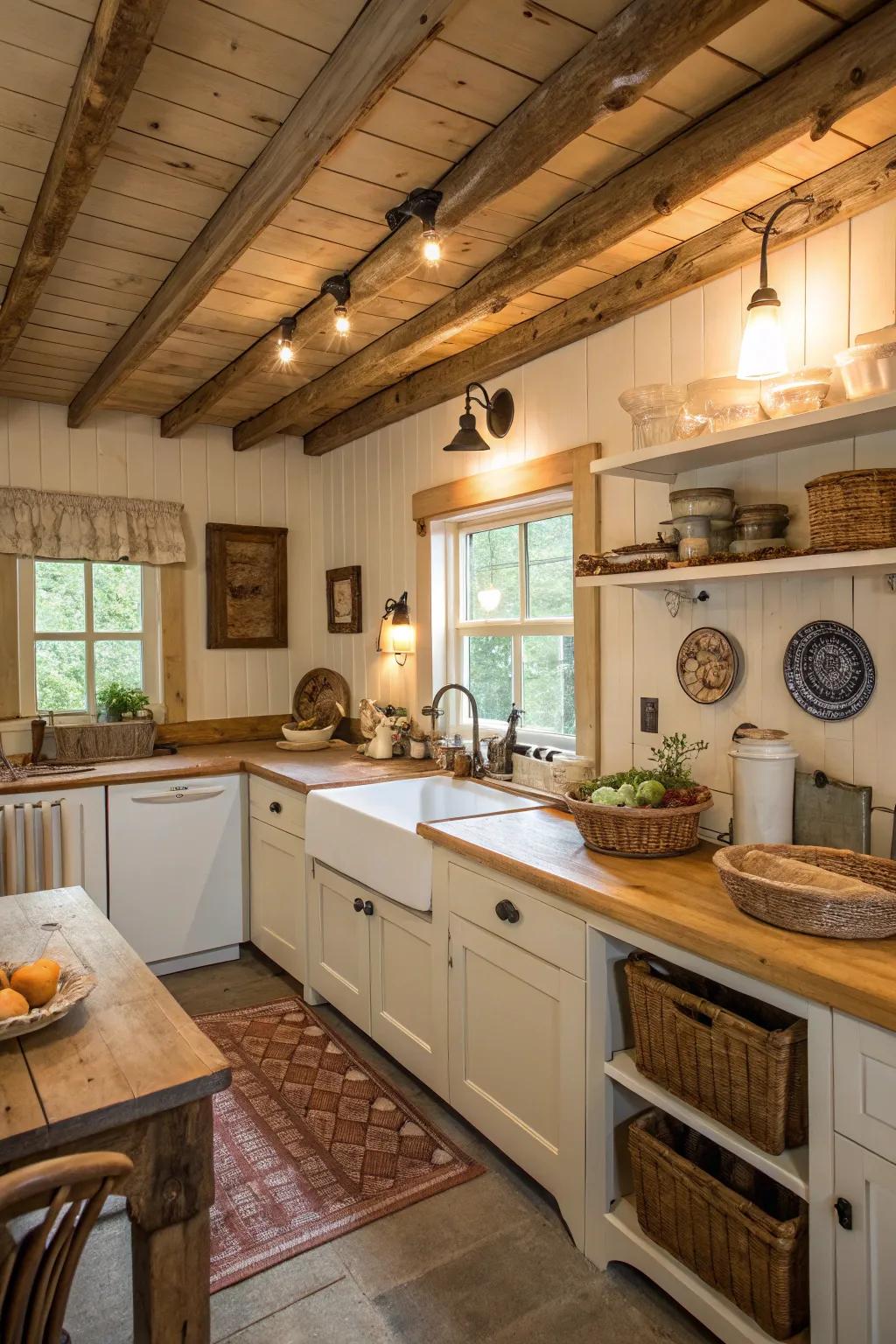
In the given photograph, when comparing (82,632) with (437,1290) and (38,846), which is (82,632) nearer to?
(38,846)

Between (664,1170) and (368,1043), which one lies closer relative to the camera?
(664,1170)

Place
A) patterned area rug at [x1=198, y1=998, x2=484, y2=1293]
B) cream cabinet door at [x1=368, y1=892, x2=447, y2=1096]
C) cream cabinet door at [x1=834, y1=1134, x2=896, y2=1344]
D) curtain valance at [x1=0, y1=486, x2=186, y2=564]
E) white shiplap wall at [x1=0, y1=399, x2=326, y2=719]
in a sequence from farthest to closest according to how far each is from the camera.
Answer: white shiplap wall at [x1=0, y1=399, x2=326, y2=719], curtain valance at [x1=0, y1=486, x2=186, y2=564], cream cabinet door at [x1=368, y1=892, x2=447, y2=1096], patterned area rug at [x1=198, y1=998, x2=484, y2=1293], cream cabinet door at [x1=834, y1=1134, x2=896, y2=1344]

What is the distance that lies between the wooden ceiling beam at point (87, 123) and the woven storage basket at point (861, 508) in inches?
58.2

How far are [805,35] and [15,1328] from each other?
7.42ft

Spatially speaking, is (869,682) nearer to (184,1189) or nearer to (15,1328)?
(184,1189)

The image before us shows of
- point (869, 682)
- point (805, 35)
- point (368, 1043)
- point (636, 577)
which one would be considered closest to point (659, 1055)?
point (869, 682)

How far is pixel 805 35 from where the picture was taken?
4.98 ft

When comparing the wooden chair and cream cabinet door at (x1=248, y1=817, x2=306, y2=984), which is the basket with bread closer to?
the wooden chair

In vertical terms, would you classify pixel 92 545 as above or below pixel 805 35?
below

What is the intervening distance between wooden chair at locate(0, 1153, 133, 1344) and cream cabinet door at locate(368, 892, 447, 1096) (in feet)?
4.70

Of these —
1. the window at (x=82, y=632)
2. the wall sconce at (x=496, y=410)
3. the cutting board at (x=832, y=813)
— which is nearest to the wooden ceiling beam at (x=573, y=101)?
the wall sconce at (x=496, y=410)

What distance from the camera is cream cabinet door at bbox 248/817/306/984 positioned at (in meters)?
3.33

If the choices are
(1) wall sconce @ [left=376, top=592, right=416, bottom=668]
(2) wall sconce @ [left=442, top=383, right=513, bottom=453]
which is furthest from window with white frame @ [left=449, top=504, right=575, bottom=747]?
(2) wall sconce @ [left=442, top=383, right=513, bottom=453]

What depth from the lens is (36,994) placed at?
1.43 metres
